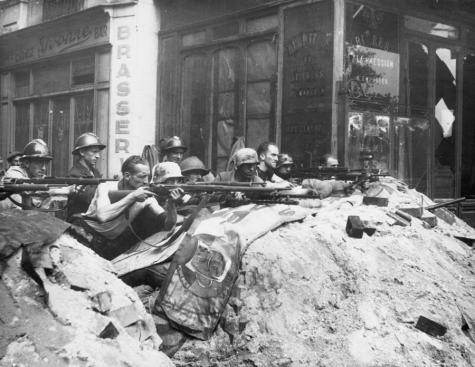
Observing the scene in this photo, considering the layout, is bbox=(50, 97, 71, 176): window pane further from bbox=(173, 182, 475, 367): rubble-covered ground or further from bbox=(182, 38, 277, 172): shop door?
bbox=(173, 182, 475, 367): rubble-covered ground

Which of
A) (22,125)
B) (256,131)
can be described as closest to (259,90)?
(256,131)

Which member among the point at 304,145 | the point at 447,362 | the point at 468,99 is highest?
the point at 468,99

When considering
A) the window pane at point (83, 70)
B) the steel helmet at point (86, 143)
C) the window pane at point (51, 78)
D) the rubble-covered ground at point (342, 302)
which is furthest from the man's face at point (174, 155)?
the window pane at point (51, 78)

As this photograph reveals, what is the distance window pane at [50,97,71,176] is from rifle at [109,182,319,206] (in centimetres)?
995

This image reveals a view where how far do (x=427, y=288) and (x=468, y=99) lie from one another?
766cm

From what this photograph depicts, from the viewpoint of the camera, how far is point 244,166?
671 centimetres

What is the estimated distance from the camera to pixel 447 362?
172 inches

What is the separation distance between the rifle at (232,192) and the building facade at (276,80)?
12.2ft

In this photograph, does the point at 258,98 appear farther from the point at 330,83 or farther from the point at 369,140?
the point at 369,140

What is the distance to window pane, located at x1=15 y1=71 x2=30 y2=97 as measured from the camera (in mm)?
16134

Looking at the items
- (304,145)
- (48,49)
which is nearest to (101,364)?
(304,145)

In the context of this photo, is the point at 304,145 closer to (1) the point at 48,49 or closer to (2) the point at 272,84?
(2) the point at 272,84

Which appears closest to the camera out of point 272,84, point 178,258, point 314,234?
point 178,258

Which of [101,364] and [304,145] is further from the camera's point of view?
[304,145]
